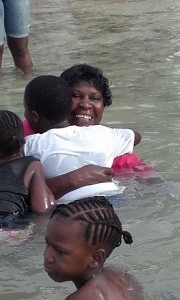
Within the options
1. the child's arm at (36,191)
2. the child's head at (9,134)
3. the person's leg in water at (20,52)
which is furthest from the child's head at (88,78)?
the person's leg in water at (20,52)

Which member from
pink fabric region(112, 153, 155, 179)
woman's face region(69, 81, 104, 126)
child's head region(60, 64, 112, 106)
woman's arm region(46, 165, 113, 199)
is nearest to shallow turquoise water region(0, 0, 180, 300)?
pink fabric region(112, 153, 155, 179)

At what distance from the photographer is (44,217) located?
4289mm

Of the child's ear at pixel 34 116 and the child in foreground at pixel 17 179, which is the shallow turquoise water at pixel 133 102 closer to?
the child in foreground at pixel 17 179

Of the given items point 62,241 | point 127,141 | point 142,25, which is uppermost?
point 62,241

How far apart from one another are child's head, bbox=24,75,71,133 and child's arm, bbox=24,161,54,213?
0.50m

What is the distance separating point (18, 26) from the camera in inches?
301

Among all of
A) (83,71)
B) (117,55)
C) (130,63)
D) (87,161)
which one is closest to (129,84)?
(130,63)

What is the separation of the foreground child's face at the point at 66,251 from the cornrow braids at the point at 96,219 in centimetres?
3

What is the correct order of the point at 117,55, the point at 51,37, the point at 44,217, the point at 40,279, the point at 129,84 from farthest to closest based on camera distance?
the point at 51,37 → the point at 117,55 → the point at 129,84 → the point at 44,217 → the point at 40,279

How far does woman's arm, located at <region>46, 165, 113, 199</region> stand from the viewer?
439 cm

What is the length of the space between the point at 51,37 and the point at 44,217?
733 cm

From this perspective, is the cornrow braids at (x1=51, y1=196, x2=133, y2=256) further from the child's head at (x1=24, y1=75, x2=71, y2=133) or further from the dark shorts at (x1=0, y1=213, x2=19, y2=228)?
the child's head at (x1=24, y1=75, x2=71, y2=133)

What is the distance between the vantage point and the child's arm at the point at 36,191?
4328 mm

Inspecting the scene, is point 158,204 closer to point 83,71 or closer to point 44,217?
point 44,217
